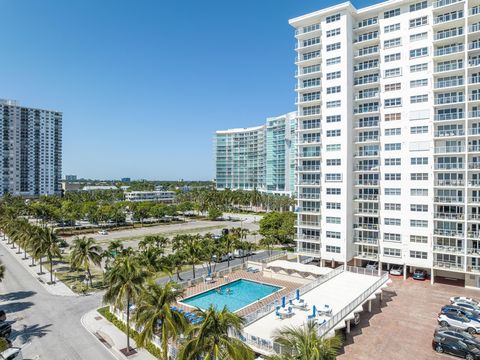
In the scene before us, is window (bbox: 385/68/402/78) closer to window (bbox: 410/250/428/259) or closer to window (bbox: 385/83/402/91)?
window (bbox: 385/83/402/91)

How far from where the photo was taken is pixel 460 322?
32094mm

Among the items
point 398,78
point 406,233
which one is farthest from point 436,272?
point 398,78

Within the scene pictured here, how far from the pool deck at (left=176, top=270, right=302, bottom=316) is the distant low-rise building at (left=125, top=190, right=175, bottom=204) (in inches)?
5480

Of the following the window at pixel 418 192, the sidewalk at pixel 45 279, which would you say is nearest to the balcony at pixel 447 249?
the window at pixel 418 192

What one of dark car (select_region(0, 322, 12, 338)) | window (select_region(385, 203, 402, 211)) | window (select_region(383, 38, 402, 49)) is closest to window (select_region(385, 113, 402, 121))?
window (select_region(383, 38, 402, 49))

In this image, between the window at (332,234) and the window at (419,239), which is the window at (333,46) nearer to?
the window at (332,234)

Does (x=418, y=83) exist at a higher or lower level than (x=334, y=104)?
higher

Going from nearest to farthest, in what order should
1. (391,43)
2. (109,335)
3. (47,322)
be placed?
(109,335) → (47,322) → (391,43)

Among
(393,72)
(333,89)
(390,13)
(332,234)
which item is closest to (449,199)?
(332,234)

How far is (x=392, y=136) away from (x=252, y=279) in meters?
32.3

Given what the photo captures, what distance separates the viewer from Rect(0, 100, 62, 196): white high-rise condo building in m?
171

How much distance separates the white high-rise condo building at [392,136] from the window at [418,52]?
147mm

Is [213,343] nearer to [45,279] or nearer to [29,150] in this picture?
[45,279]

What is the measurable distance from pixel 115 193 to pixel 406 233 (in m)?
166
